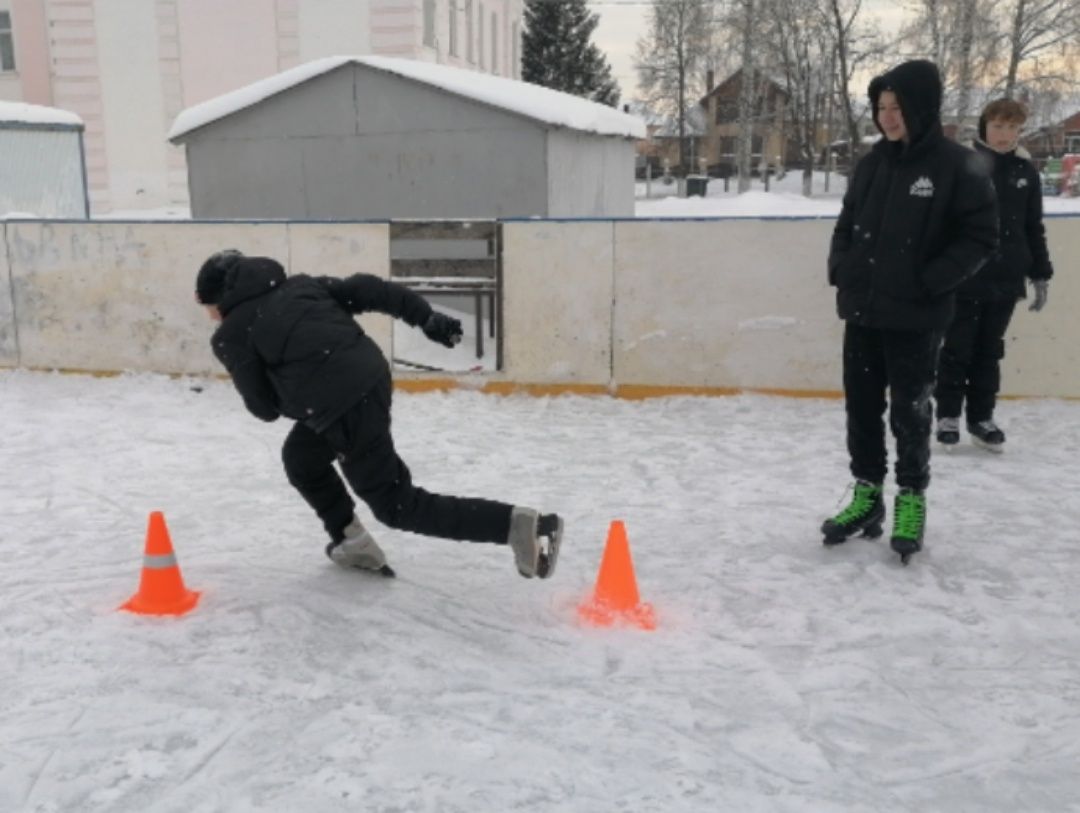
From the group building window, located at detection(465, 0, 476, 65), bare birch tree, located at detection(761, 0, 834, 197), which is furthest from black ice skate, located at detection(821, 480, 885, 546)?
bare birch tree, located at detection(761, 0, 834, 197)

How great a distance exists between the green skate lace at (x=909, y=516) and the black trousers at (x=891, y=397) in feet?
0.18

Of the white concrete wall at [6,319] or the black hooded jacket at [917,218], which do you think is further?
the white concrete wall at [6,319]

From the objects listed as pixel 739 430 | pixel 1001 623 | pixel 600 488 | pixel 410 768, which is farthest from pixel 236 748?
pixel 739 430

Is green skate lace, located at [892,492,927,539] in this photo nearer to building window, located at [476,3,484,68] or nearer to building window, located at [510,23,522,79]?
building window, located at [476,3,484,68]

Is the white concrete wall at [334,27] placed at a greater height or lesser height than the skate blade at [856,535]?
greater

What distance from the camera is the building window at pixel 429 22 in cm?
2831

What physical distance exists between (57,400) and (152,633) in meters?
4.73

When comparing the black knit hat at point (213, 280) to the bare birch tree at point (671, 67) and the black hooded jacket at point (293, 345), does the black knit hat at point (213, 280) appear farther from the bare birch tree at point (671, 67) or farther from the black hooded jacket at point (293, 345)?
the bare birch tree at point (671, 67)

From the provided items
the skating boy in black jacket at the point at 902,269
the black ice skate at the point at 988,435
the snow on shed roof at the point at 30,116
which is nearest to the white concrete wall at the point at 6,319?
the skating boy in black jacket at the point at 902,269

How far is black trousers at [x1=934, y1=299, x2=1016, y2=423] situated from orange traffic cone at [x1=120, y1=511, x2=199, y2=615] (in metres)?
4.06

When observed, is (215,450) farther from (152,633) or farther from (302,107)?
(302,107)

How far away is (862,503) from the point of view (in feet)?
14.0

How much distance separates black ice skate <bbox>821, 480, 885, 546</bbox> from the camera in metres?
4.28

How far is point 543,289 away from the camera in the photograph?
7547 millimetres
